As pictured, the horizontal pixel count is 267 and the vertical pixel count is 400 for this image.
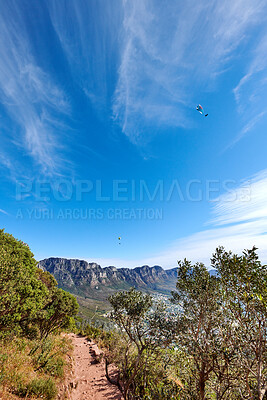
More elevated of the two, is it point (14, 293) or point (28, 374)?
point (14, 293)

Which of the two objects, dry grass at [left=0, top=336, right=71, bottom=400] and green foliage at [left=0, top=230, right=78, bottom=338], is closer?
dry grass at [left=0, top=336, right=71, bottom=400]

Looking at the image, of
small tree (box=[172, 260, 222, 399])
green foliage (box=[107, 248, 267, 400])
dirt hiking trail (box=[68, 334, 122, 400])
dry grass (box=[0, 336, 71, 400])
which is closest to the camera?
green foliage (box=[107, 248, 267, 400])

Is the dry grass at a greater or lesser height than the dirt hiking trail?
greater

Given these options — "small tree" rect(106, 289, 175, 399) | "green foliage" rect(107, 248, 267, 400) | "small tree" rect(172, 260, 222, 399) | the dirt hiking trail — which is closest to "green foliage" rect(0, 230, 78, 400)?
the dirt hiking trail

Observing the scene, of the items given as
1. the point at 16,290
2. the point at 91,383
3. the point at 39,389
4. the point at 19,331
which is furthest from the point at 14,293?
the point at 91,383

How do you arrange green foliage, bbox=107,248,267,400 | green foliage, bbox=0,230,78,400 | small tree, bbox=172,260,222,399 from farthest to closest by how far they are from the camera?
green foliage, bbox=0,230,78,400 → small tree, bbox=172,260,222,399 → green foliage, bbox=107,248,267,400

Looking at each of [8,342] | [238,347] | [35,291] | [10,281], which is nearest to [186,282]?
[238,347]

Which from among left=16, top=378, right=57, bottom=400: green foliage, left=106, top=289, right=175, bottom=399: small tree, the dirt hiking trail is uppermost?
left=106, top=289, right=175, bottom=399: small tree

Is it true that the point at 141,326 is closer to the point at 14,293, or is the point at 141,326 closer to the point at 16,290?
the point at 14,293

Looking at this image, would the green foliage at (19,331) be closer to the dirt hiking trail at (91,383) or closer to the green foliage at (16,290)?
the green foliage at (16,290)

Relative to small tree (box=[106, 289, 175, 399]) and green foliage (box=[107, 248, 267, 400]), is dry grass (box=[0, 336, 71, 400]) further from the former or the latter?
green foliage (box=[107, 248, 267, 400])

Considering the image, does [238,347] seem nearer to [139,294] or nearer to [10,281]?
[139,294]
